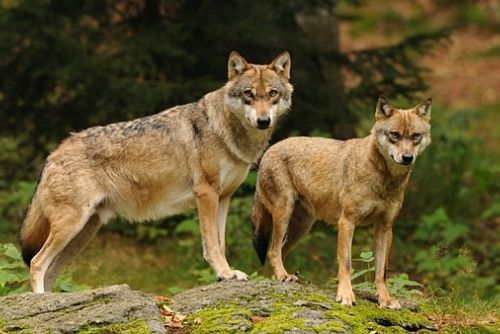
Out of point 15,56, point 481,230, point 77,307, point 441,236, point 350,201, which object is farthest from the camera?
point 481,230

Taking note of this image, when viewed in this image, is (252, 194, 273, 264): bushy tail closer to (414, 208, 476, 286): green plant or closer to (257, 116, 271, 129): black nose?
(257, 116, 271, 129): black nose

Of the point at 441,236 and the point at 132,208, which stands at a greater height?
the point at 132,208

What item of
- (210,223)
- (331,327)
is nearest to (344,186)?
(210,223)

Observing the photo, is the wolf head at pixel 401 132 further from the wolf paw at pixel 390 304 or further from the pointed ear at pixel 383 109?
the wolf paw at pixel 390 304

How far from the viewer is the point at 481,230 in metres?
15.3

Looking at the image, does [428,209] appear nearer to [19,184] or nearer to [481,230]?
[481,230]

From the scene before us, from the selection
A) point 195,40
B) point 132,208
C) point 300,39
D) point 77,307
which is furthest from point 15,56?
point 77,307

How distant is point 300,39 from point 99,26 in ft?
8.79

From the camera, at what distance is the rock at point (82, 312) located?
717cm

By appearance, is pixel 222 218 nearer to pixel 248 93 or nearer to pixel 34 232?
pixel 248 93

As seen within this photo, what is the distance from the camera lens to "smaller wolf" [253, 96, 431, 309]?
8.07 m

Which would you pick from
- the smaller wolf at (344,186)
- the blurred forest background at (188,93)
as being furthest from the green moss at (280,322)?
the blurred forest background at (188,93)

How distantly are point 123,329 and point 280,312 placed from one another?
3.93 feet

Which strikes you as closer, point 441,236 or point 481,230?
point 441,236
